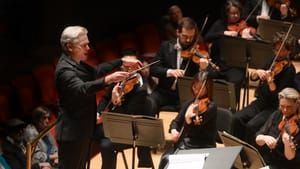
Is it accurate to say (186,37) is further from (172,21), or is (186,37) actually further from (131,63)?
(172,21)

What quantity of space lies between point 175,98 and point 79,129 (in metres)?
2.09

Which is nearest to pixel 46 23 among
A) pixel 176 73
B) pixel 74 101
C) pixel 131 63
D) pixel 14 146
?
pixel 176 73

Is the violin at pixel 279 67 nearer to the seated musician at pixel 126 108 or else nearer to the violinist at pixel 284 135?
the violinist at pixel 284 135

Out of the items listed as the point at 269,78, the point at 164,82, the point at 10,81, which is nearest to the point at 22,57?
the point at 10,81

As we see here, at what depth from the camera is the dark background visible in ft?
23.0

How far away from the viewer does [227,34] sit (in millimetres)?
7383

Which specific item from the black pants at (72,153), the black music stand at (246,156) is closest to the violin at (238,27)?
the black music stand at (246,156)

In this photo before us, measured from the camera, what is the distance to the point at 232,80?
7.11 metres

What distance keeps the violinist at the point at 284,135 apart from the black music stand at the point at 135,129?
2.89 feet

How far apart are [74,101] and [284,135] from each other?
1664 millimetres

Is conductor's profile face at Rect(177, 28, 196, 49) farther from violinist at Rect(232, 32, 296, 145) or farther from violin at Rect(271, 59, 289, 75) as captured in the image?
violin at Rect(271, 59, 289, 75)

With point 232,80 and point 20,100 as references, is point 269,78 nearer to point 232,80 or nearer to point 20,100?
point 232,80

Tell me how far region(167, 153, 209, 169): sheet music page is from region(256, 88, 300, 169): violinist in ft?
4.18

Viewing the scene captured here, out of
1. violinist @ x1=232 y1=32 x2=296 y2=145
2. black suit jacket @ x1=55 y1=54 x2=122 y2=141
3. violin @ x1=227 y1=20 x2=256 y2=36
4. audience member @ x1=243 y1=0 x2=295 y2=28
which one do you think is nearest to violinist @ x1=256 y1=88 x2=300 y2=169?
violinist @ x1=232 y1=32 x2=296 y2=145
